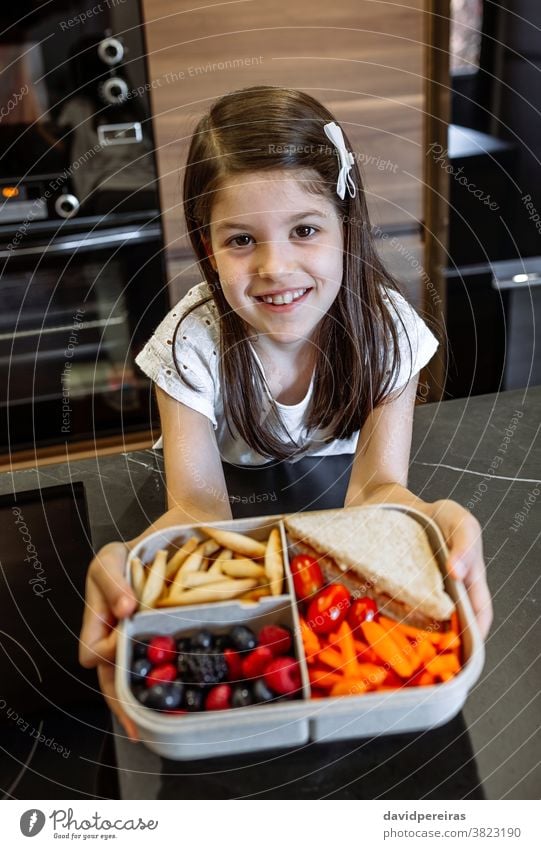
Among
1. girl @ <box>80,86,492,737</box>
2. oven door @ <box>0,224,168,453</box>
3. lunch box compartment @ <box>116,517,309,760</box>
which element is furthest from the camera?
oven door @ <box>0,224,168,453</box>

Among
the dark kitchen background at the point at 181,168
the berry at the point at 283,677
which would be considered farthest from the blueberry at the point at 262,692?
the dark kitchen background at the point at 181,168

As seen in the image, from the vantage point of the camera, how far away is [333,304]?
88 cm

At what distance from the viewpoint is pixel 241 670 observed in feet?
1.66

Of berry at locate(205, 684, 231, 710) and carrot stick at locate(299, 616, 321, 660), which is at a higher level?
carrot stick at locate(299, 616, 321, 660)

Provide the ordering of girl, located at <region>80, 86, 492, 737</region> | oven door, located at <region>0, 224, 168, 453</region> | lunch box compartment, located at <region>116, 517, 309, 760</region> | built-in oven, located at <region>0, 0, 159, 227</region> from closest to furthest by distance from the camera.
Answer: lunch box compartment, located at <region>116, 517, 309, 760</region>
girl, located at <region>80, 86, 492, 737</region>
built-in oven, located at <region>0, 0, 159, 227</region>
oven door, located at <region>0, 224, 168, 453</region>

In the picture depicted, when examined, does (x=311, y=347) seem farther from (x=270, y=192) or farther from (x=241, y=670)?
(x=241, y=670)

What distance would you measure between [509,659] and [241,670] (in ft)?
0.64

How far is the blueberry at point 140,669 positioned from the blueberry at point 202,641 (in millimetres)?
31

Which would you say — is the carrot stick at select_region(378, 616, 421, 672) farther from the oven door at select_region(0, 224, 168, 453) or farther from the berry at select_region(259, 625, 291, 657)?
the oven door at select_region(0, 224, 168, 453)

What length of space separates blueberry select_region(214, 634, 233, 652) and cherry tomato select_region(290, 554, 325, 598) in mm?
57

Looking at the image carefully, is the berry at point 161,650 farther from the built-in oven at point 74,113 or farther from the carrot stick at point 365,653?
the built-in oven at point 74,113

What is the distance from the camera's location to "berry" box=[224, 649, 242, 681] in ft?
1.65

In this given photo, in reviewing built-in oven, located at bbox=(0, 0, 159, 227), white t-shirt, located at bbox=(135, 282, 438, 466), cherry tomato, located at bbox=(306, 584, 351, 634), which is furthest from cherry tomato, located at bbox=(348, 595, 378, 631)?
built-in oven, located at bbox=(0, 0, 159, 227)

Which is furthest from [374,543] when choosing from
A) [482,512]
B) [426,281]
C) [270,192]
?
[426,281]
